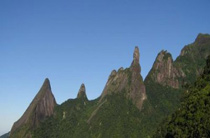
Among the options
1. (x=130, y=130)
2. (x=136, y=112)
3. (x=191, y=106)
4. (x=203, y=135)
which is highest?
(x=136, y=112)

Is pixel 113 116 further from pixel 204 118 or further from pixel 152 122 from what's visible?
pixel 204 118

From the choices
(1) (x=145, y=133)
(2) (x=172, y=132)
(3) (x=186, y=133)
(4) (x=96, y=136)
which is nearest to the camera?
(3) (x=186, y=133)

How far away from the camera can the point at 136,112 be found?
196 m

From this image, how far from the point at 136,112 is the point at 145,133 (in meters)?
24.1

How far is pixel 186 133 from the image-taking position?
80.4 meters

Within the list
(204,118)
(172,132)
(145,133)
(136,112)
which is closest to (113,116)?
(136,112)

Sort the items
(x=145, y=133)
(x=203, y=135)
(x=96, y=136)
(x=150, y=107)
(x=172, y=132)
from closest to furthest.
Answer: (x=203, y=135) → (x=172, y=132) → (x=145, y=133) → (x=96, y=136) → (x=150, y=107)

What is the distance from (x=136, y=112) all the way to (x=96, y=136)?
29056 millimetres

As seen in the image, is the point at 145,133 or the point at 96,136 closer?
the point at 145,133

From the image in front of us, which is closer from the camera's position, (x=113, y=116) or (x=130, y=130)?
(x=130, y=130)

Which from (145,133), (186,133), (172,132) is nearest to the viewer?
(186,133)

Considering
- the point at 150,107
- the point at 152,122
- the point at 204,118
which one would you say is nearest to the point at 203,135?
the point at 204,118

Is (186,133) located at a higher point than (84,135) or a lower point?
lower

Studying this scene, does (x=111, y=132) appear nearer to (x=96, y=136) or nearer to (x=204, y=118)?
(x=96, y=136)
